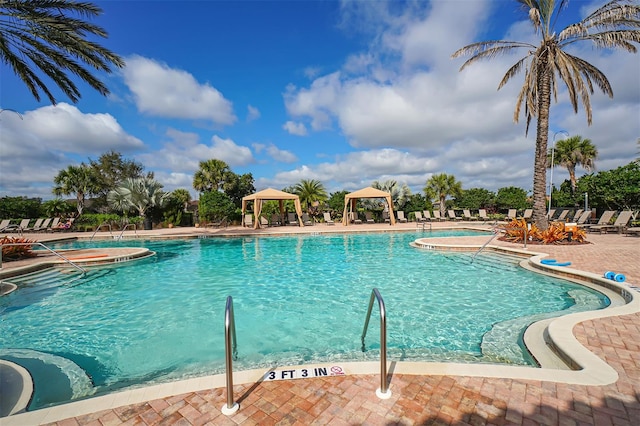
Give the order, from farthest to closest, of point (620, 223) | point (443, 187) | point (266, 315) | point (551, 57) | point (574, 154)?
point (574, 154), point (443, 187), point (620, 223), point (551, 57), point (266, 315)

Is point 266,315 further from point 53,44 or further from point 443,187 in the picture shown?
point 443,187

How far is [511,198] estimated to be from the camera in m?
27.5

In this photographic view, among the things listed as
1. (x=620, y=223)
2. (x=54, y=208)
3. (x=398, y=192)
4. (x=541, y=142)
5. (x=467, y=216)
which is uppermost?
(x=541, y=142)

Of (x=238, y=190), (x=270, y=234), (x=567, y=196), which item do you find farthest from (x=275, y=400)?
(x=238, y=190)

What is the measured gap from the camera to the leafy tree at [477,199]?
27672 mm

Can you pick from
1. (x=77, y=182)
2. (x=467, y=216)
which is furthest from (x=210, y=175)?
(x=467, y=216)

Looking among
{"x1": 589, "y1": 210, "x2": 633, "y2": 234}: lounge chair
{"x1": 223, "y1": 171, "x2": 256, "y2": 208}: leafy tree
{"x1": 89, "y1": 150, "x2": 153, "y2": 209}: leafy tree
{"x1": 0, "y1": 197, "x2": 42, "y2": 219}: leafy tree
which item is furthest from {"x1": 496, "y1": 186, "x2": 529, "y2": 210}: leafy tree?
{"x1": 0, "y1": 197, "x2": 42, "y2": 219}: leafy tree

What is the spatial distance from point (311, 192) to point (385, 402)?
2781 centimetres

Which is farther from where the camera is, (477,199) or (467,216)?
(477,199)

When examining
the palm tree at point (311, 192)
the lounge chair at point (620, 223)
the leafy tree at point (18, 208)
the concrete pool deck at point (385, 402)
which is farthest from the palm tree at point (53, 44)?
the leafy tree at point (18, 208)

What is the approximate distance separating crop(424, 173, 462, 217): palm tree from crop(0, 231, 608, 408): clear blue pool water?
1956 cm

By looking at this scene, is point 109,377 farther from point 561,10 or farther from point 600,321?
point 561,10

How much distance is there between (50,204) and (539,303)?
34628 mm

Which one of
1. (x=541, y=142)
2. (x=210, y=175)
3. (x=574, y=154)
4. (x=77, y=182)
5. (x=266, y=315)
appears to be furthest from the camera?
(x=210, y=175)
